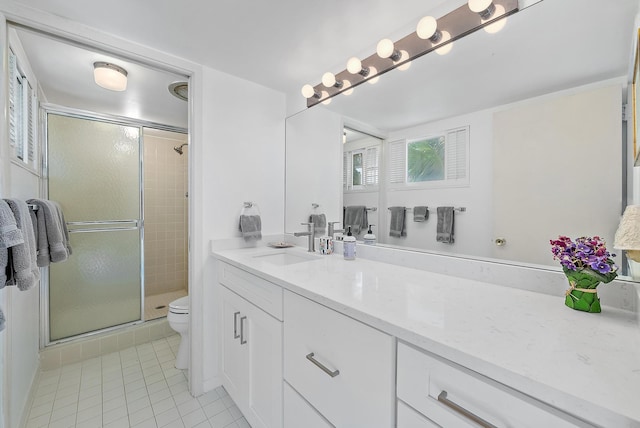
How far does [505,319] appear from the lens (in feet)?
2.40

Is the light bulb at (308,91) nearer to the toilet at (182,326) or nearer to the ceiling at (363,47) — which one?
the ceiling at (363,47)

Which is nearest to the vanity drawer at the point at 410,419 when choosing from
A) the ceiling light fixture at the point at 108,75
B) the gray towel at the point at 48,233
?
the gray towel at the point at 48,233

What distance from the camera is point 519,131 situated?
3.32 feet

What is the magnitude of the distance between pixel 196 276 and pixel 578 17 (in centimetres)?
220

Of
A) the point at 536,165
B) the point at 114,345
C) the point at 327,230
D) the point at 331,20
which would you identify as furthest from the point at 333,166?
the point at 114,345

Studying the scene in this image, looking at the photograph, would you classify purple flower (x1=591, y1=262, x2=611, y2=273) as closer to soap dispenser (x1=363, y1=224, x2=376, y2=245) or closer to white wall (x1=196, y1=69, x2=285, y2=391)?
soap dispenser (x1=363, y1=224, x2=376, y2=245)

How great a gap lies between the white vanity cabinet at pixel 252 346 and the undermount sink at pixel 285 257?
27cm

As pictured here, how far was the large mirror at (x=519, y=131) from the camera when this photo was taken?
861mm

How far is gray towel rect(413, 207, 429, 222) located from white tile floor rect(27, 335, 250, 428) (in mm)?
1473

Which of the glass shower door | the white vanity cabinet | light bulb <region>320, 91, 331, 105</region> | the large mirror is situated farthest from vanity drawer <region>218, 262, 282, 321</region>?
the glass shower door

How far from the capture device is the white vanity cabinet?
116 centimetres

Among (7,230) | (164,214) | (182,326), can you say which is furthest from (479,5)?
(164,214)

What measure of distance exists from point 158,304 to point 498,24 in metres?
3.71

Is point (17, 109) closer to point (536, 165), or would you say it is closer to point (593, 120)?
point (536, 165)
